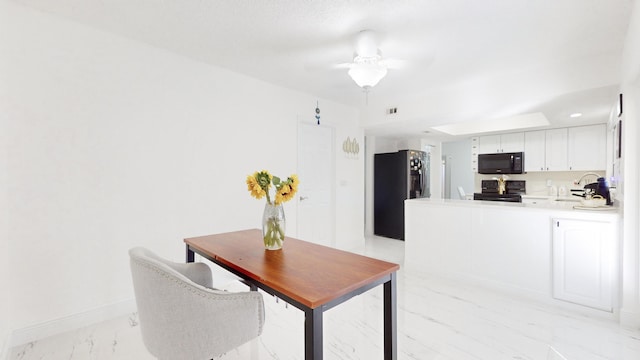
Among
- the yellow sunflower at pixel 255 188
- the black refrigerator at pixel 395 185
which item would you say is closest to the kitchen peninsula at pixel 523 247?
the black refrigerator at pixel 395 185

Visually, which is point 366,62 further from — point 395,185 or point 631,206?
point 395,185

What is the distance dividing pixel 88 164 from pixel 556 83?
434 cm

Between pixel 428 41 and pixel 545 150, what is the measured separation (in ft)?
13.7

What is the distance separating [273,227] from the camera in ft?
5.71

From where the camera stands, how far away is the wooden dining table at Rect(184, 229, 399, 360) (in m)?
1.10

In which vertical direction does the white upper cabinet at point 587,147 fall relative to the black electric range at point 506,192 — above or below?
above

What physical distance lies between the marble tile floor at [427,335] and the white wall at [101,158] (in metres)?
0.38

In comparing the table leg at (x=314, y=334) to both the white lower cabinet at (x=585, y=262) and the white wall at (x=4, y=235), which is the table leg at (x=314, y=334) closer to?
the white wall at (x=4, y=235)

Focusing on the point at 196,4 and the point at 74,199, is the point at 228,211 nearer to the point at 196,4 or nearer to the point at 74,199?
the point at 74,199

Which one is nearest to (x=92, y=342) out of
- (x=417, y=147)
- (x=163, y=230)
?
(x=163, y=230)

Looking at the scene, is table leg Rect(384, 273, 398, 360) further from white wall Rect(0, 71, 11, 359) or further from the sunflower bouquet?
white wall Rect(0, 71, 11, 359)

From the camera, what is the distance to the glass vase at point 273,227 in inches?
68.4

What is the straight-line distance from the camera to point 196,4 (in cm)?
198

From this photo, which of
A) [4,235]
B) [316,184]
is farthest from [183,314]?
[316,184]
